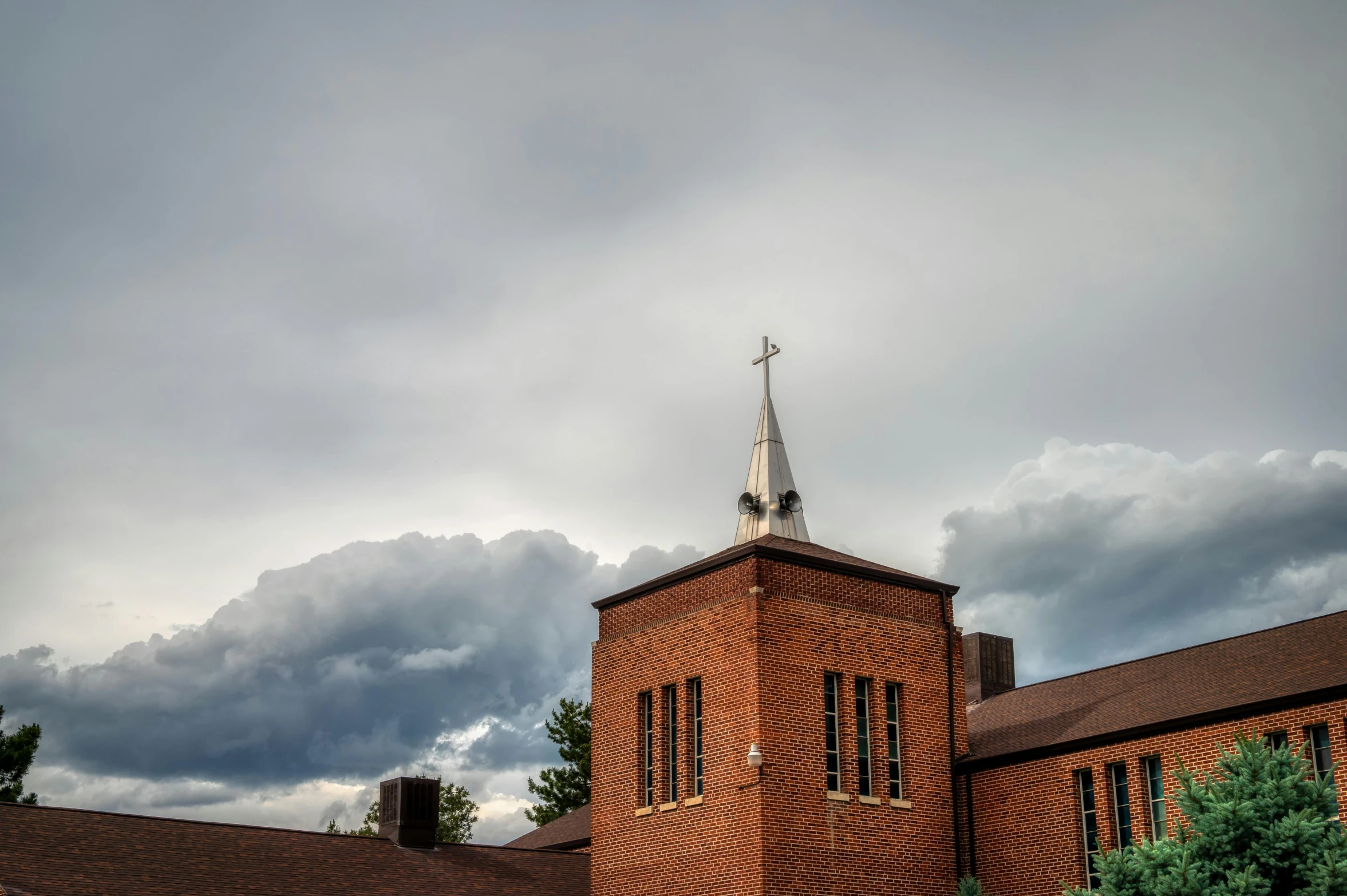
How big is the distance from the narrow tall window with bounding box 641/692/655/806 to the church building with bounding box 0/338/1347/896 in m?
0.04

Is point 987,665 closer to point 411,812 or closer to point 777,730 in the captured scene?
point 777,730

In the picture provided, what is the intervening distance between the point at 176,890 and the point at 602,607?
10.0 meters

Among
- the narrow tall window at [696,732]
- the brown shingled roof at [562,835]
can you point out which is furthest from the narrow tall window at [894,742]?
the brown shingled roof at [562,835]

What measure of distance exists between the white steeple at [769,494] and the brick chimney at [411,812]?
10.1 m

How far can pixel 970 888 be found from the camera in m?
25.1

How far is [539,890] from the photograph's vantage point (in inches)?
1211

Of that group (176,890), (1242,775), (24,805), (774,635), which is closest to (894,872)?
(774,635)

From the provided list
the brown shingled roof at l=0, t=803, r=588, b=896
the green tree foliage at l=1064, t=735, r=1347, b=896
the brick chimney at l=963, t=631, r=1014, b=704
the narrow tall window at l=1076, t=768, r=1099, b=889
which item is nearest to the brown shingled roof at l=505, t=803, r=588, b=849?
the brown shingled roof at l=0, t=803, r=588, b=896

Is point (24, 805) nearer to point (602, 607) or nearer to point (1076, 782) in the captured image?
point (602, 607)

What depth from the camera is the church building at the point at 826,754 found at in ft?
77.1

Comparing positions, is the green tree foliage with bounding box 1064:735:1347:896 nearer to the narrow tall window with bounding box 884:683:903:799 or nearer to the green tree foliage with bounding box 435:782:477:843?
the narrow tall window with bounding box 884:683:903:799

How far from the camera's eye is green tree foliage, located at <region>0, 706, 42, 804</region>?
4959 centimetres

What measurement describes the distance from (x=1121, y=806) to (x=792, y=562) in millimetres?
7433

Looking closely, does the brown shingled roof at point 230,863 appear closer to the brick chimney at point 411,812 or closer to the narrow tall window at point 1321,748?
the brick chimney at point 411,812
